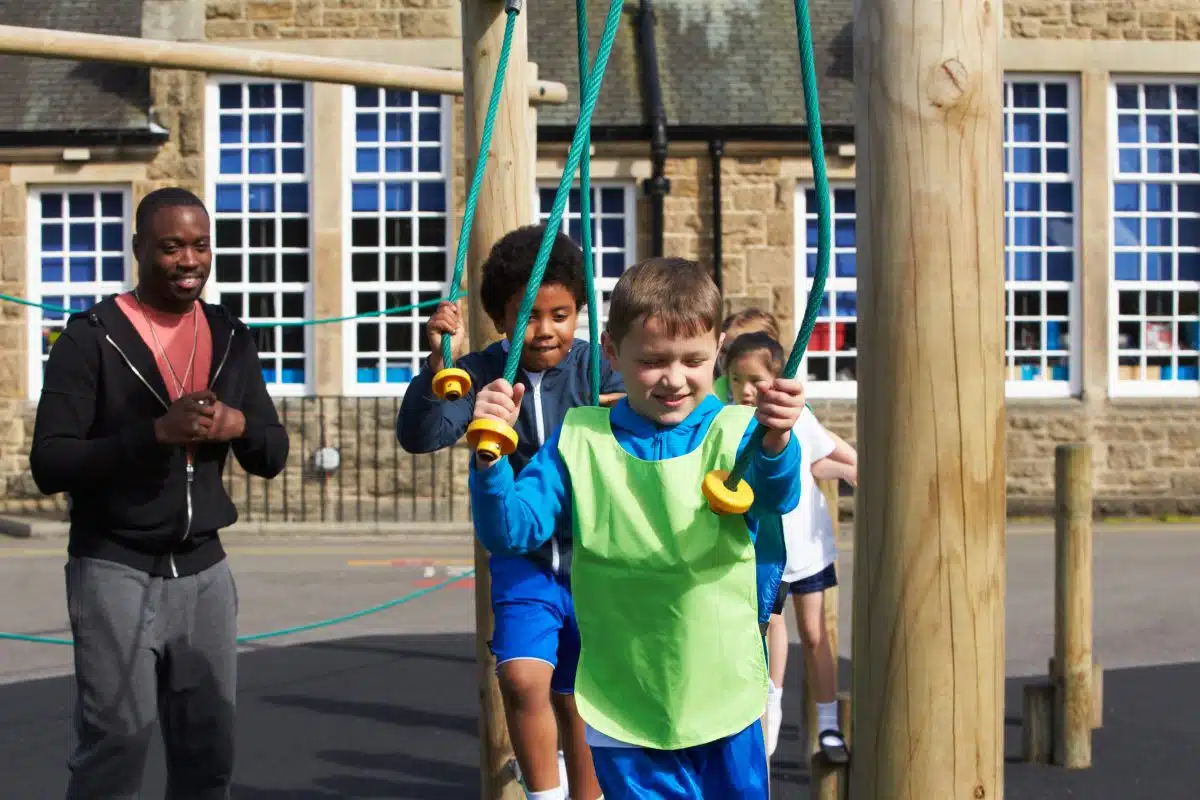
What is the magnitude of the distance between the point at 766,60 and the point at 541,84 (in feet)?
35.5

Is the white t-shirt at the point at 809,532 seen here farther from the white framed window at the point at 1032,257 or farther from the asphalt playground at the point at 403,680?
the white framed window at the point at 1032,257

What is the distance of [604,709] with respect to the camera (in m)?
3.34

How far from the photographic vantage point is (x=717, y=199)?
16.6 m

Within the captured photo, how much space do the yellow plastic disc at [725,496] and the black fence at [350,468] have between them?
13504 millimetres

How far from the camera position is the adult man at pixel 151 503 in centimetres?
404

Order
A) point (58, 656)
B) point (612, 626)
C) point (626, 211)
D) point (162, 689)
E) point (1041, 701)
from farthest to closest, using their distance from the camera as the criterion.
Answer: point (626, 211) → point (58, 656) → point (1041, 701) → point (162, 689) → point (612, 626)

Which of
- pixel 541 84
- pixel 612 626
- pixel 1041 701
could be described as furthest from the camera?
pixel 541 84

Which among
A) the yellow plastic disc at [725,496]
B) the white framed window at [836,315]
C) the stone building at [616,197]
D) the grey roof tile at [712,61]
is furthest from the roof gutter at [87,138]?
the yellow plastic disc at [725,496]

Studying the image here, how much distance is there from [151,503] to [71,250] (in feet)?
45.7

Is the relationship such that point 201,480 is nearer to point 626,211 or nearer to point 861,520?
point 861,520

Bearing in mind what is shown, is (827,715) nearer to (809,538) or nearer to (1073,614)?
(809,538)

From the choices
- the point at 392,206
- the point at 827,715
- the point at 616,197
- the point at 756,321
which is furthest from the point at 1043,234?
the point at 827,715

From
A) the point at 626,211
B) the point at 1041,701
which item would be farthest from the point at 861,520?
the point at 626,211

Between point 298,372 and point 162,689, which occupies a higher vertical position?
point 298,372
